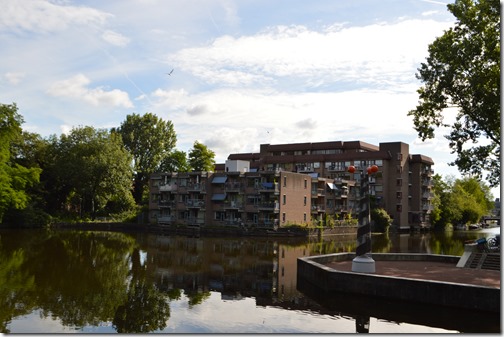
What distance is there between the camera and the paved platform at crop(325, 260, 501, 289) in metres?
23.3

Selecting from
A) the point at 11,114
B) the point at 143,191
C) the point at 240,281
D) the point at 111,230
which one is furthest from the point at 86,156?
the point at 240,281

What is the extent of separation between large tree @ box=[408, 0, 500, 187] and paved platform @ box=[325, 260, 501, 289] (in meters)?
6.89

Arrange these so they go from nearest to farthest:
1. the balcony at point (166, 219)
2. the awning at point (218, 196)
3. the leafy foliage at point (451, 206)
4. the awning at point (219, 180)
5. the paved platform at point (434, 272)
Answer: the paved platform at point (434, 272)
the awning at point (218, 196)
the awning at point (219, 180)
the balcony at point (166, 219)
the leafy foliage at point (451, 206)

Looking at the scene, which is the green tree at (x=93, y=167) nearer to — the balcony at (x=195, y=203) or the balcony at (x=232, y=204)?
the balcony at (x=195, y=203)

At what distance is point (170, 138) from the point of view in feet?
338

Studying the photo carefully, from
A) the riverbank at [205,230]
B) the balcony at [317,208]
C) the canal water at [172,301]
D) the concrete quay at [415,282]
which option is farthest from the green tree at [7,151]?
the balcony at [317,208]

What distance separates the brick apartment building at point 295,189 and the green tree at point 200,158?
9.99 metres

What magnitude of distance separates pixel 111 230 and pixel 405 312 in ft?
198

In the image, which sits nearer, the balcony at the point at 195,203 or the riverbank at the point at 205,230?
the riverbank at the point at 205,230

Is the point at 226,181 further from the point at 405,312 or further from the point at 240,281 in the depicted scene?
the point at 405,312

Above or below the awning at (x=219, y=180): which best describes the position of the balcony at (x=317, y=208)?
below

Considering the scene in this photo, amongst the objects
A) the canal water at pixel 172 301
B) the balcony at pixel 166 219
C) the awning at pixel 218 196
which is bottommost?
the canal water at pixel 172 301

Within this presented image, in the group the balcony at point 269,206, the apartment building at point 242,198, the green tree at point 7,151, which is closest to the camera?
the green tree at point 7,151

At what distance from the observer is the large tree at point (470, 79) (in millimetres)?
30297
